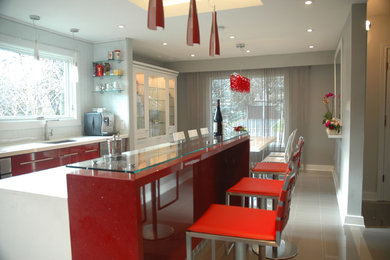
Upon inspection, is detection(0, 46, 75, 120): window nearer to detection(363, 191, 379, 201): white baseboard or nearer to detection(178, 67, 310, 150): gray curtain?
detection(178, 67, 310, 150): gray curtain

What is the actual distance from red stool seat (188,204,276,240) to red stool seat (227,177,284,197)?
1.27ft

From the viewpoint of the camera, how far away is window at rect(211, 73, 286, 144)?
6559 millimetres

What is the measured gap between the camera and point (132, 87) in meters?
4.84

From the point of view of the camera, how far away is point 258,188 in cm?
222

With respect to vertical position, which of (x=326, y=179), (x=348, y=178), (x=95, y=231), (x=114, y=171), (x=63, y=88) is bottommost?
(x=326, y=179)

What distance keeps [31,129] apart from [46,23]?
1374 mm

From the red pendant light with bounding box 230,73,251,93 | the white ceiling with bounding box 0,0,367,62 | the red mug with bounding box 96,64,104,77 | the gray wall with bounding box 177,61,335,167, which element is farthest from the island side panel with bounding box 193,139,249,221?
the gray wall with bounding box 177,61,335,167

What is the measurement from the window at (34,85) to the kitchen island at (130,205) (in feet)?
6.98

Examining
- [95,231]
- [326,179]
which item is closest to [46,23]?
[95,231]

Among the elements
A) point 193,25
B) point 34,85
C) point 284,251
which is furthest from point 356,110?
point 34,85

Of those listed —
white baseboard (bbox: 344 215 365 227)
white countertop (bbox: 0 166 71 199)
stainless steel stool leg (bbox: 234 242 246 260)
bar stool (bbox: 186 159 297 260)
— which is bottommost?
white baseboard (bbox: 344 215 365 227)

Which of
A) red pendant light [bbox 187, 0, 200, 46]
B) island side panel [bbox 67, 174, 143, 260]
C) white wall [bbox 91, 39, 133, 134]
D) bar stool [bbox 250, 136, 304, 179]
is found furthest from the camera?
white wall [bbox 91, 39, 133, 134]

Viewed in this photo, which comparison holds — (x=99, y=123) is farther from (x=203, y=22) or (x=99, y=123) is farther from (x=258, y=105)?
(x=258, y=105)

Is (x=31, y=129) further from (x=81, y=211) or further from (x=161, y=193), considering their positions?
(x=81, y=211)
